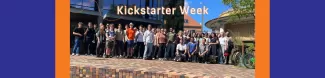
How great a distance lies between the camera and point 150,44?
30.9 feet

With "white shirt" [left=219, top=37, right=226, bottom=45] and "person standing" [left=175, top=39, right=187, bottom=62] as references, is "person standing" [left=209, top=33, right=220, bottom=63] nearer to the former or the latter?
"white shirt" [left=219, top=37, right=226, bottom=45]

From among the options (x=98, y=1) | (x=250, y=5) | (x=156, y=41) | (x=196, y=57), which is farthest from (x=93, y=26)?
(x=250, y=5)

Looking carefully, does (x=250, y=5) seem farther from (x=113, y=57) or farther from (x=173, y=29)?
(x=113, y=57)

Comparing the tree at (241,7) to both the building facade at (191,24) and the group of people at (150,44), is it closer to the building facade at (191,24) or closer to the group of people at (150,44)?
the building facade at (191,24)

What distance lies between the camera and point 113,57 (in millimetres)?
9336

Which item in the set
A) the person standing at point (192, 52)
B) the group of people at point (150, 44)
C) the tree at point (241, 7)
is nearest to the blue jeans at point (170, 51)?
the group of people at point (150, 44)

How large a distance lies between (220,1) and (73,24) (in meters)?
2.54

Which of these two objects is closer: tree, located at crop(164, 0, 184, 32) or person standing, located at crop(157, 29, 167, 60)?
tree, located at crop(164, 0, 184, 32)
